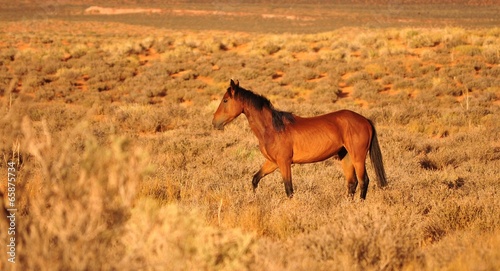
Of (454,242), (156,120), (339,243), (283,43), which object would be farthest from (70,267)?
(283,43)

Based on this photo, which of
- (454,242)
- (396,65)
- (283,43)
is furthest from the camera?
(283,43)

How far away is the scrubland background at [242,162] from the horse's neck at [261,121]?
2.78ft

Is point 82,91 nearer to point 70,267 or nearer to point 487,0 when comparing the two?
point 70,267

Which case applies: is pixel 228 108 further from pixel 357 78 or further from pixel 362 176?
pixel 357 78

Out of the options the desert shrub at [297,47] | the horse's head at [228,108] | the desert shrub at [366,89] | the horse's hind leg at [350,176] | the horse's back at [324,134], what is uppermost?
the horse's head at [228,108]

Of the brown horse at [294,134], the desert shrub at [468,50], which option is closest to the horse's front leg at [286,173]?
the brown horse at [294,134]

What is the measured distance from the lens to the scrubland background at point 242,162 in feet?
10.8

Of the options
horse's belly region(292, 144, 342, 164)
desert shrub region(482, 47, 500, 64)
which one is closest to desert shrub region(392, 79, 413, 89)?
desert shrub region(482, 47, 500, 64)

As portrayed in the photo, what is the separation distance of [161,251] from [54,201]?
2.66 ft

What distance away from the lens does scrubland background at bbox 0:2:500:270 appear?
3305 millimetres

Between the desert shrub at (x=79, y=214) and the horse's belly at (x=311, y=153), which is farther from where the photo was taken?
the horse's belly at (x=311, y=153)

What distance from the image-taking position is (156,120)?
1377cm

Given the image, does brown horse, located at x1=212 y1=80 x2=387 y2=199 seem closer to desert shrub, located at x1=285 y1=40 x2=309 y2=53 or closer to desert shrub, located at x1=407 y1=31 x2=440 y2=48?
desert shrub, located at x1=407 y1=31 x2=440 y2=48

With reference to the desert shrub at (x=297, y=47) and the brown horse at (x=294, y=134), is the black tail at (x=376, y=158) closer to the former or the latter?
the brown horse at (x=294, y=134)
